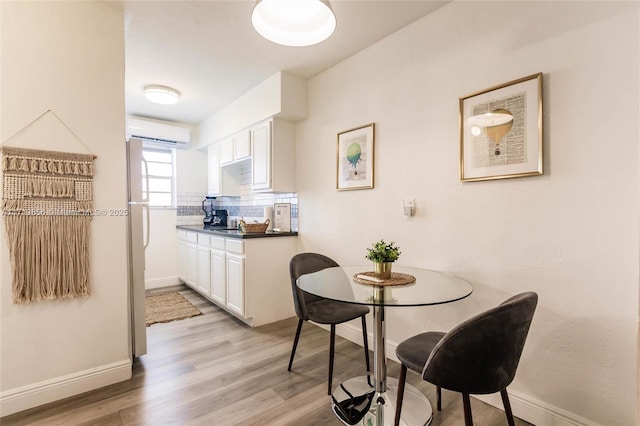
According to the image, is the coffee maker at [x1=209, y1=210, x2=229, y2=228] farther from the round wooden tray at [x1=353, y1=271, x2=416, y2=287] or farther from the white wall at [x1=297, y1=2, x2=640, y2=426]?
the round wooden tray at [x1=353, y1=271, x2=416, y2=287]

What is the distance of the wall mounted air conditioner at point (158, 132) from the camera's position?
4391mm

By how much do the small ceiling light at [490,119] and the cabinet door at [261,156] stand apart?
2.14 m

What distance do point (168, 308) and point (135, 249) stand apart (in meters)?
1.61

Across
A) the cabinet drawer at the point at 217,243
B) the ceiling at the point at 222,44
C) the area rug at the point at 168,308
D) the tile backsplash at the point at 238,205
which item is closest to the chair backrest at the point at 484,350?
the ceiling at the point at 222,44

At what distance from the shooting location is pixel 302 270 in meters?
2.38

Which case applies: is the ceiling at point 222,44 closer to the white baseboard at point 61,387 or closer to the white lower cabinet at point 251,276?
the white lower cabinet at point 251,276

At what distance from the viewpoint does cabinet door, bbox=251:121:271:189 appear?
3.40 meters

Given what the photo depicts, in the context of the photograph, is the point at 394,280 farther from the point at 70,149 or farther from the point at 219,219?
the point at 219,219

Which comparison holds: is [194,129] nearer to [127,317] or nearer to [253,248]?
[253,248]

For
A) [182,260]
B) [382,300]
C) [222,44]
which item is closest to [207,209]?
[182,260]

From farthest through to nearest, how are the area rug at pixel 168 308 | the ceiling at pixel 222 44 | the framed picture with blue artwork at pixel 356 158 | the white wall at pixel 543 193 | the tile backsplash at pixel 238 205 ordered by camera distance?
the tile backsplash at pixel 238 205, the area rug at pixel 168 308, the framed picture with blue artwork at pixel 356 158, the ceiling at pixel 222 44, the white wall at pixel 543 193

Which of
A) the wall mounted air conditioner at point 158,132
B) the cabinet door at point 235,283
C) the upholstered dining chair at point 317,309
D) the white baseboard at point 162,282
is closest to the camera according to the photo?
the upholstered dining chair at point 317,309

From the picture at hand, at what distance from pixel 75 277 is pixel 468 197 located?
2.66m

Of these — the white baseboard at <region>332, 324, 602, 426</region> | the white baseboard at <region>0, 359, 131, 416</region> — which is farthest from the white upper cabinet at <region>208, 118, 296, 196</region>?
the white baseboard at <region>332, 324, 602, 426</region>
